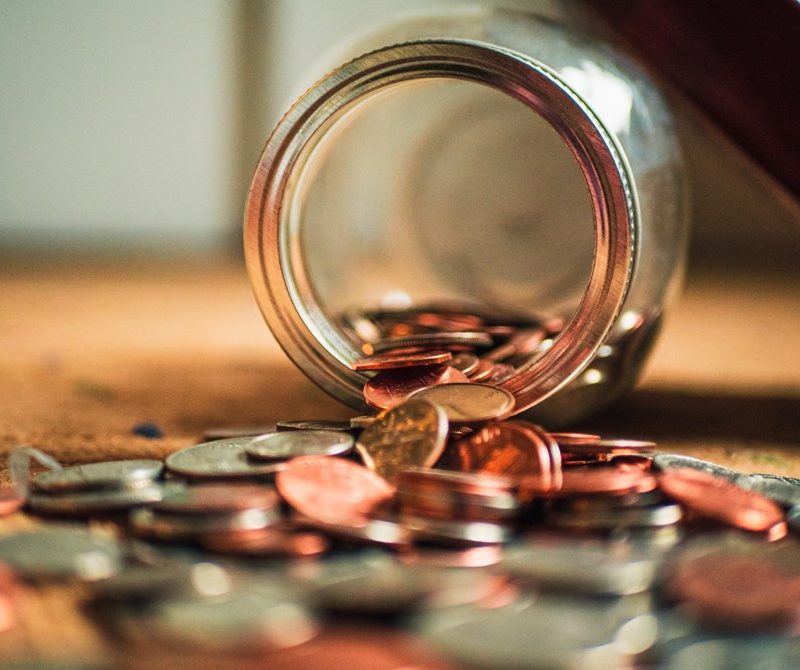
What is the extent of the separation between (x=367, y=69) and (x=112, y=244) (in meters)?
3.11

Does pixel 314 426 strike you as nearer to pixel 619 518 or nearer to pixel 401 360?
pixel 401 360

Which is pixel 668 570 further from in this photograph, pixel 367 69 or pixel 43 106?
pixel 43 106

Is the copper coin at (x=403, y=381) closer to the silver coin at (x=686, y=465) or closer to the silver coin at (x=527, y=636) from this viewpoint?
the silver coin at (x=686, y=465)

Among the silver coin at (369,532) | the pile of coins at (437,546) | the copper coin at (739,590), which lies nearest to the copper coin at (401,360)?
the pile of coins at (437,546)

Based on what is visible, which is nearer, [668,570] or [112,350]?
[668,570]

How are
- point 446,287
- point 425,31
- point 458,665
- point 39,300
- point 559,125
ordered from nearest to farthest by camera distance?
point 458,665
point 559,125
point 425,31
point 446,287
point 39,300

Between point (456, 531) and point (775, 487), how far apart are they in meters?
0.33

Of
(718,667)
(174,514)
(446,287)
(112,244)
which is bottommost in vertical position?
(718,667)

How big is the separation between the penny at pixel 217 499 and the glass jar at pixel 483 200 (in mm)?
269

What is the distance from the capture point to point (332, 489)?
28.5 inches

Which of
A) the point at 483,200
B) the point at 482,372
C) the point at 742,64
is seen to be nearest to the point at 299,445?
the point at 482,372

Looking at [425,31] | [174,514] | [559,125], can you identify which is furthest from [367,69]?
[174,514]

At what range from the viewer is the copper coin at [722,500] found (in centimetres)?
70

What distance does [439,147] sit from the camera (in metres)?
1.69
